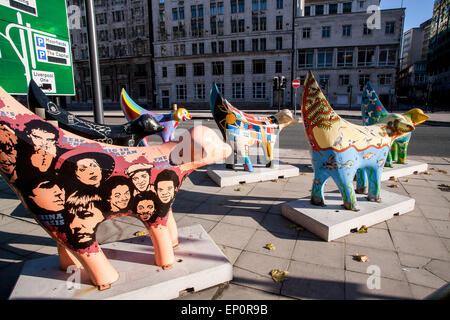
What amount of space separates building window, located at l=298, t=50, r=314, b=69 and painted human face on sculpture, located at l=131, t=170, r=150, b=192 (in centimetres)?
3510

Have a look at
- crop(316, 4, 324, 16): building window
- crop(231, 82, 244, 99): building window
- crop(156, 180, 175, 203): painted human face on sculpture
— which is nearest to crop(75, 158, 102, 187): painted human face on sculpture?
crop(156, 180, 175, 203): painted human face on sculpture

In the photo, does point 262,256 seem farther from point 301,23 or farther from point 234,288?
point 301,23

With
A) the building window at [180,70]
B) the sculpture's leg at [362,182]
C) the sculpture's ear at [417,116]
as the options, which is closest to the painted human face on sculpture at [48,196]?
the sculpture's leg at [362,182]

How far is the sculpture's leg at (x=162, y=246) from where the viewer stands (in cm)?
242

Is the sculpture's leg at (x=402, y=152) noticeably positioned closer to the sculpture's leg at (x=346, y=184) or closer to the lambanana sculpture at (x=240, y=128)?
the lambanana sculpture at (x=240, y=128)

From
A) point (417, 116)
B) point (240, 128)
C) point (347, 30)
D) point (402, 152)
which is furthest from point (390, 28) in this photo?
point (240, 128)

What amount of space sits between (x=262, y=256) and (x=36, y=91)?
2.99 meters

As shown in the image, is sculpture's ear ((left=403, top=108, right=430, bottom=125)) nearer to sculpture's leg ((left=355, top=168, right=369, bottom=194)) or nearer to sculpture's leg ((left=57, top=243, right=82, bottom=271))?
sculpture's leg ((left=355, top=168, right=369, bottom=194))

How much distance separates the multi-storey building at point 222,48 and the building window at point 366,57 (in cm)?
816

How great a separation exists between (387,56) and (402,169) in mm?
31474

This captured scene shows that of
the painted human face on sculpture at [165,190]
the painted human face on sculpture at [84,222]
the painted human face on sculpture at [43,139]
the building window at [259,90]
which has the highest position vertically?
the building window at [259,90]
